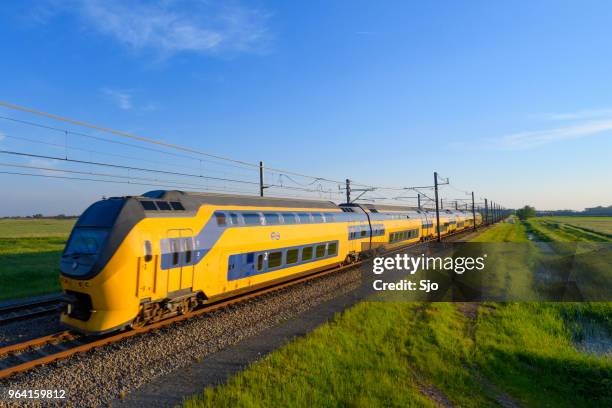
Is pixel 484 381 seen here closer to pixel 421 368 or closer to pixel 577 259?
pixel 421 368

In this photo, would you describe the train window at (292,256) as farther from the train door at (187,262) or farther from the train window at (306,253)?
the train door at (187,262)

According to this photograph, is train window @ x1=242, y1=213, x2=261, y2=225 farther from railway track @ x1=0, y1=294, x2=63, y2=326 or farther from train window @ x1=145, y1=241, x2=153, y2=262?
railway track @ x1=0, y1=294, x2=63, y2=326

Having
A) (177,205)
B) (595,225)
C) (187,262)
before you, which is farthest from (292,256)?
(595,225)

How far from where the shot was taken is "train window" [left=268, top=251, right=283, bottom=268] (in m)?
16.6

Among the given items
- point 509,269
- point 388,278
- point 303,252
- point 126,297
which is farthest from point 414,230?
point 126,297

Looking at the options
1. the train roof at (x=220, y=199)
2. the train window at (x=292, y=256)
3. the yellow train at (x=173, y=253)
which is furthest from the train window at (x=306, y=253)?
the train roof at (x=220, y=199)

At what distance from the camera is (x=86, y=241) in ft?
35.8

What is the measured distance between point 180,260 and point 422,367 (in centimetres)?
873

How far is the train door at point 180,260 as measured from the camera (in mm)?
11680

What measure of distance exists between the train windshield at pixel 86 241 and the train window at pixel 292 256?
9.26m

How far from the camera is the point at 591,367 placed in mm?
10523

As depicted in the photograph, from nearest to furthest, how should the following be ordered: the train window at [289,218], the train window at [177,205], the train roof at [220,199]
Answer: the train window at [177,205] < the train roof at [220,199] < the train window at [289,218]
